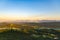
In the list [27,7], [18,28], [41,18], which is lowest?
[18,28]

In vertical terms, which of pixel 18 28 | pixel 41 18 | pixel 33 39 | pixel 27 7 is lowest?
pixel 33 39

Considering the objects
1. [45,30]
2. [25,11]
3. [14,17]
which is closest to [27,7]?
[25,11]

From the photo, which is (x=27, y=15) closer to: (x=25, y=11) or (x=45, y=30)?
(x=25, y=11)

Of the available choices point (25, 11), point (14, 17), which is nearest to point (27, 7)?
point (25, 11)

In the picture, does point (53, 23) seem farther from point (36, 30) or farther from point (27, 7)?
point (27, 7)

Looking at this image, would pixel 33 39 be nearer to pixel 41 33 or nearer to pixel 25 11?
pixel 41 33

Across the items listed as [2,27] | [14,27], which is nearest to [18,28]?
[14,27]

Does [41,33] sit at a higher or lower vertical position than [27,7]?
lower

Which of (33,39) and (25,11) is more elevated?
(25,11)
